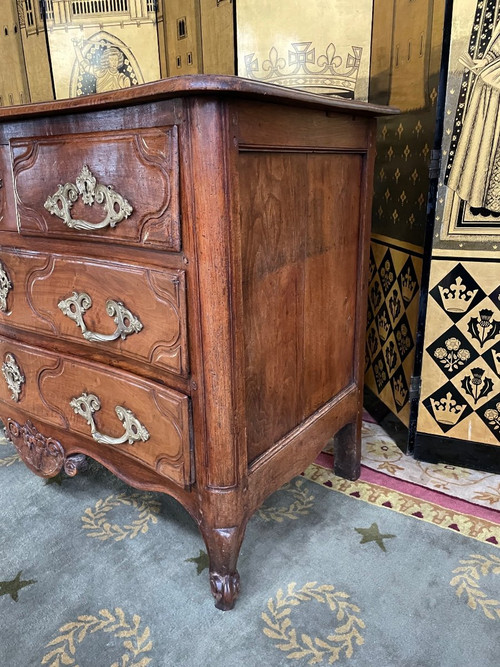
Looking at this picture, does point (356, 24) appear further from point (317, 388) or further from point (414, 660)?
point (414, 660)

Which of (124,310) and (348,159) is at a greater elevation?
(348,159)

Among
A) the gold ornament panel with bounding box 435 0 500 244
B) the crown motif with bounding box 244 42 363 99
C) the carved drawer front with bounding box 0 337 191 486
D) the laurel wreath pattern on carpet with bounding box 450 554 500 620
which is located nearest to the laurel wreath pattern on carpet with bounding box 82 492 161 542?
the carved drawer front with bounding box 0 337 191 486

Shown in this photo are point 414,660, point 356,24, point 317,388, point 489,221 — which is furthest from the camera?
point 356,24

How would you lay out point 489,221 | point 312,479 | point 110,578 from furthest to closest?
point 312,479, point 489,221, point 110,578

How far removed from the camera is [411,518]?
1.42m

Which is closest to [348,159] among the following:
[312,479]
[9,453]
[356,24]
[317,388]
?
[317,388]

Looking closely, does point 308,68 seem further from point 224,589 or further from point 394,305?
point 224,589

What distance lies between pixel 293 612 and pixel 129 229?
2.90ft

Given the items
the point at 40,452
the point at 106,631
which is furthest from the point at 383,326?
the point at 106,631

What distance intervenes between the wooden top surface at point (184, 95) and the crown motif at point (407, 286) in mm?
739

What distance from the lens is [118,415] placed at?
1.17 m

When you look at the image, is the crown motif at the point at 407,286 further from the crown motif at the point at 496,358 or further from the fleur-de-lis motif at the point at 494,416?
the fleur-de-lis motif at the point at 494,416

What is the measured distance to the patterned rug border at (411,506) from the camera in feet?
4.47

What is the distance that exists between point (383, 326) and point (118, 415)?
1163 mm
